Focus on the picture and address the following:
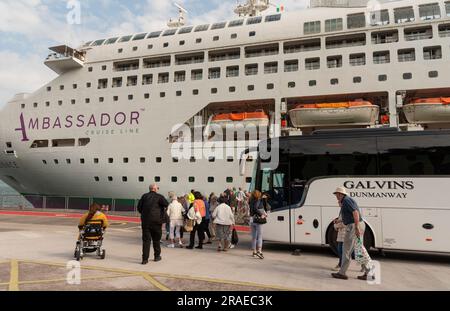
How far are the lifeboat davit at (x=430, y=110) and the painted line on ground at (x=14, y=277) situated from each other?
18.8 m

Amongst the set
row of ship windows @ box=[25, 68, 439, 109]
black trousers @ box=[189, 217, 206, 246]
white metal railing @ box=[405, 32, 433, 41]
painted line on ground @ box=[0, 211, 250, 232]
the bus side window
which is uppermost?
white metal railing @ box=[405, 32, 433, 41]

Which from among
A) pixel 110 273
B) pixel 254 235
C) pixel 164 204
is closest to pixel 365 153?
pixel 254 235

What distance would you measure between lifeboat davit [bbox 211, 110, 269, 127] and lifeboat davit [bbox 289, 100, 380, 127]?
1.79 meters

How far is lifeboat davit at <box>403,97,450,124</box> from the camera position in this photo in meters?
16.7

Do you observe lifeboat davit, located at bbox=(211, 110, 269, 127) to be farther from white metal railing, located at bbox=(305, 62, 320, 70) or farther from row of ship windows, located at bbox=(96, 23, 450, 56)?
row of ship windows, located at bbox=(96, 23, 450, 56)

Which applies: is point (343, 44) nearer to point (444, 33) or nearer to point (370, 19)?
point (370, 19)

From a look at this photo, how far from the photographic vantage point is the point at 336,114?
17.9 meters

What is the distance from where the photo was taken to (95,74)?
24.0 m

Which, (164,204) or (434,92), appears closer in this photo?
(164,204)

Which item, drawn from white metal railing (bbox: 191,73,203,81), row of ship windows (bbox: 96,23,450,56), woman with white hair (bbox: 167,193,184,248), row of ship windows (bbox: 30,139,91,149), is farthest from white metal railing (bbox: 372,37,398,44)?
row of ship windows (bbox: 30,139,91,149)

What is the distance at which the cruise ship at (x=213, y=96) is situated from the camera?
18297 millimetres
